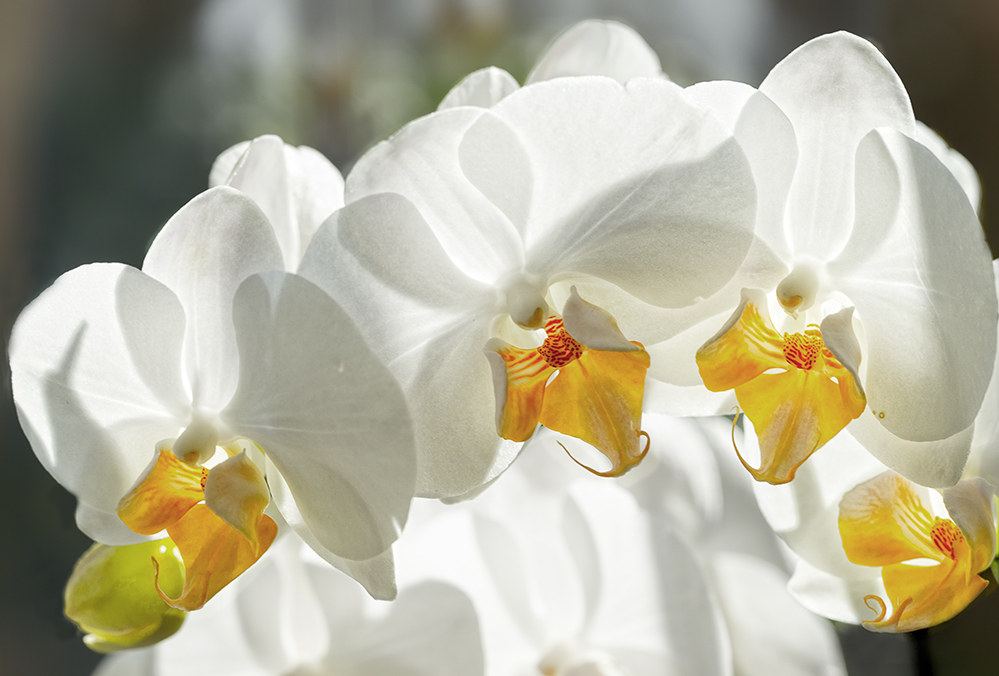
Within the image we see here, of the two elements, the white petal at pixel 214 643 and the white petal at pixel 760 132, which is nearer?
the white petal at pixel 760 132

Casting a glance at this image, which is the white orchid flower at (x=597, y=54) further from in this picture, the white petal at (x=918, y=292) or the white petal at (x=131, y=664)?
the white petal at (x=131, y=664)

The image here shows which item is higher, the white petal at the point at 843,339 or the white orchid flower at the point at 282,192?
the white orchid flower at the point at 282,192

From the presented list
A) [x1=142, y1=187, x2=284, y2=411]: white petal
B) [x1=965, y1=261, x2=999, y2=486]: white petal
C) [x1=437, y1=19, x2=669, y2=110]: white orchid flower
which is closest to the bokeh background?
[x1=965, y1=261, x2=999, y2=486]: white petal

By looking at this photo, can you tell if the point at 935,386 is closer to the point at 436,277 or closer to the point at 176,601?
the point at 436,277

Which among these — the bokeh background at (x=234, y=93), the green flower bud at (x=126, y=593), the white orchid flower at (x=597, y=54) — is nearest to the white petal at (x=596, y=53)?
the white orchid flower at (x=597, y=54)

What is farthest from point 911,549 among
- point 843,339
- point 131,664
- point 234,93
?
point 234,93

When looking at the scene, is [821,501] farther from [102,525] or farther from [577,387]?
[102,525]

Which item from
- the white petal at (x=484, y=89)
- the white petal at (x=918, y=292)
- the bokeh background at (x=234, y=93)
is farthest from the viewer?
the bokeh background at (x=234, y=93)
